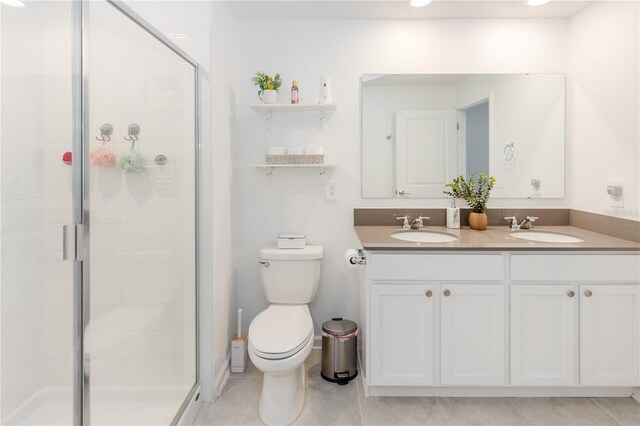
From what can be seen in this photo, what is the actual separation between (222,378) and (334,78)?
2.05 metres

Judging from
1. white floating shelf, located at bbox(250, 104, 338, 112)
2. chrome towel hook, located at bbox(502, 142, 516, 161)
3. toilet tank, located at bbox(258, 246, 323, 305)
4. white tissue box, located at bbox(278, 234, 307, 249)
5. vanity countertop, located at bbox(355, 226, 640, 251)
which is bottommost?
toilet tank, located at bbox(258, 246, 323, 305)

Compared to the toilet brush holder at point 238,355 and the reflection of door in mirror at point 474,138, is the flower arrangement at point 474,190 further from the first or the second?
the toilet brush holder at point 238,355

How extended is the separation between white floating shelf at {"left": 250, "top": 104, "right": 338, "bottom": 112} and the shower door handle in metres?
1.58

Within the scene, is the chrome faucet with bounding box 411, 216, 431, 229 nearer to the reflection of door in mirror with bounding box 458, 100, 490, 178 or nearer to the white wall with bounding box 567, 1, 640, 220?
the reflection of door in mirror with bounding box 458, 100, 490, 178

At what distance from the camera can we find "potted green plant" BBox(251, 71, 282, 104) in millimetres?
2578

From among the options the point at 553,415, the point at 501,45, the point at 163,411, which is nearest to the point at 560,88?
the point at 501,45

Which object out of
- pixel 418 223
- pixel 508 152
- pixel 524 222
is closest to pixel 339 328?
pixel 418 223

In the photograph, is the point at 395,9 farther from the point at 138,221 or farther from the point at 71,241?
the point at 71,241

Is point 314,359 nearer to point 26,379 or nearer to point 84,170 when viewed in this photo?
point 26,379

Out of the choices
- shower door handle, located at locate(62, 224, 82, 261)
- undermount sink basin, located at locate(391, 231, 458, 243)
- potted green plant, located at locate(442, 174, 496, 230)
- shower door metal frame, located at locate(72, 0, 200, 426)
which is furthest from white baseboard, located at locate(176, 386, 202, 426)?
potted green plant, located at locate(442, 174, 496, 230)

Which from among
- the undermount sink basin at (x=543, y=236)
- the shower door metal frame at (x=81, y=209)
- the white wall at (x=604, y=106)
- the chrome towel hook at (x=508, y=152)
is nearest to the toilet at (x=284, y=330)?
the shower door metal frame at (x=81, y=209)

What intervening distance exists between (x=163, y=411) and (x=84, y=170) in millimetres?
1179

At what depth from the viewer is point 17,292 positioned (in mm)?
1183

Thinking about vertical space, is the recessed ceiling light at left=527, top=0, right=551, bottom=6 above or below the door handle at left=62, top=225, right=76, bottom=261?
above
